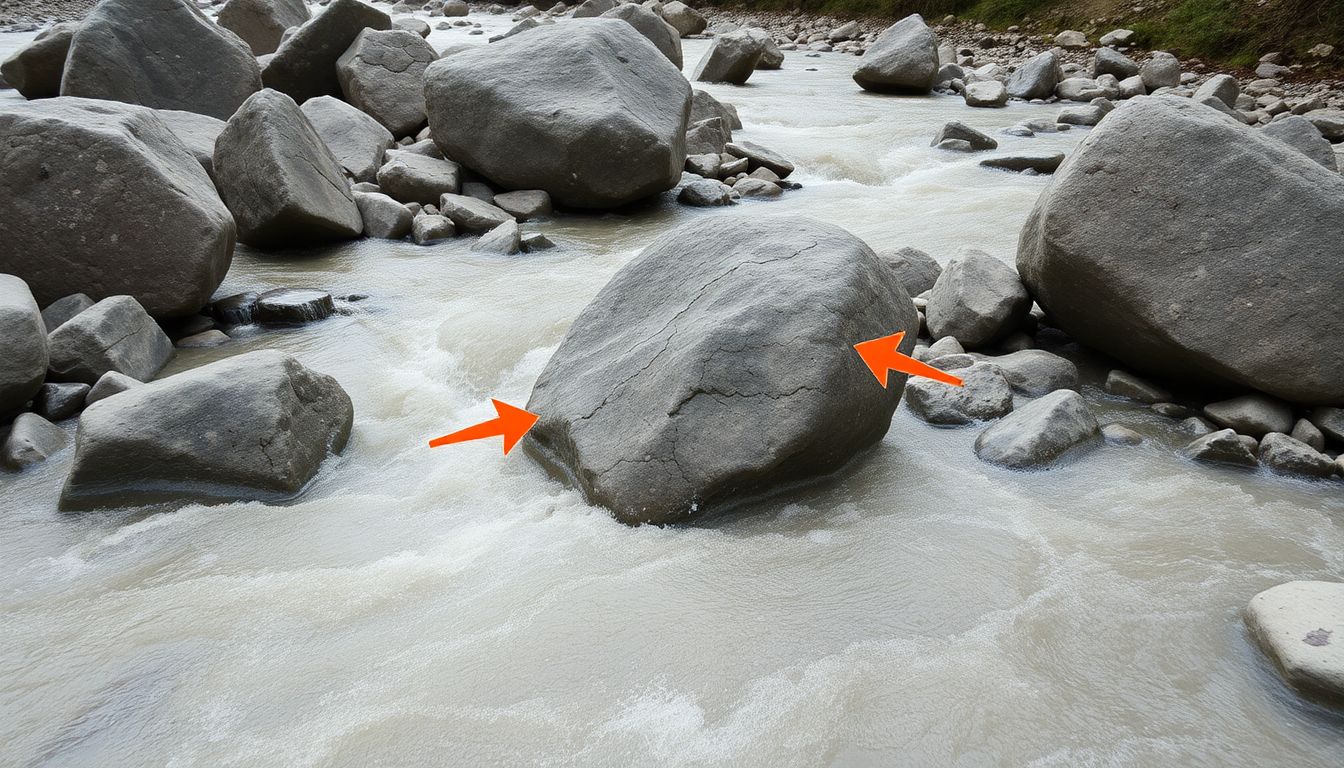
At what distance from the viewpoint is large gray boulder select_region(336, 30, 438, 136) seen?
30.1 ft

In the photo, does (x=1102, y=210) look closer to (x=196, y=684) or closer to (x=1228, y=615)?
(x=1228, y=615)

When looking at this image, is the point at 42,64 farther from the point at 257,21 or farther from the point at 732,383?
the point at 732,383

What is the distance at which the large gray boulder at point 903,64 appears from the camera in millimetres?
13109

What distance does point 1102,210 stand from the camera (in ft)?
13.9

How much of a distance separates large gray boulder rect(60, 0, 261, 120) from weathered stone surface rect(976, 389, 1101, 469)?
7606mm

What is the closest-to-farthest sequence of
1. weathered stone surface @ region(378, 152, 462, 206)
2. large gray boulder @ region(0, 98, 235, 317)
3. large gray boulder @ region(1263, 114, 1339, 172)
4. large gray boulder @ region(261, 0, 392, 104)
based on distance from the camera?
large gray boulder @ region(0, 98, 235, 317) < large gray boulder @ region(1263, 114, 1339, 172) < weathered stone surface @ region(378, 152, 462, 206) < large gray boulder @ region(261, 0, 392, 104)

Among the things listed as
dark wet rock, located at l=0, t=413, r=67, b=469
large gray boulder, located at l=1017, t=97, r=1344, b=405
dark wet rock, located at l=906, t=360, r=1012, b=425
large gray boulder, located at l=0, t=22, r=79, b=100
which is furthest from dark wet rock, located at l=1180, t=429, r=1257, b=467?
large gray boulder, located at l=0, t=22, r=79, b=100

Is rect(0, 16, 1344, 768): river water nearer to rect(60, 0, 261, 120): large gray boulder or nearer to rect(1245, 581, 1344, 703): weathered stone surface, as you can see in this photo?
rect(1245, 581, 1344, 703): weathered stone surface

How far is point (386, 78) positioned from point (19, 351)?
5.89 meters

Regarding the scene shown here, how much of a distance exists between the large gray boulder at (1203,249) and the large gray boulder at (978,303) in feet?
1.21

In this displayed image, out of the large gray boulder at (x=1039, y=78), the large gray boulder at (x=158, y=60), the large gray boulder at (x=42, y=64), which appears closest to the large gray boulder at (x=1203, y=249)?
the large gray boulder at (x=158, y=60)

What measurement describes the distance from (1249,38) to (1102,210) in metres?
11.6

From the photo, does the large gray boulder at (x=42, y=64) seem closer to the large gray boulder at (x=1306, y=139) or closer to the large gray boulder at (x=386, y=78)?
the large gray boulder at (x=386, y=78)

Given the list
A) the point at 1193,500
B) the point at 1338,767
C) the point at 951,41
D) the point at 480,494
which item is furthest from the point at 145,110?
the point at 951,41
